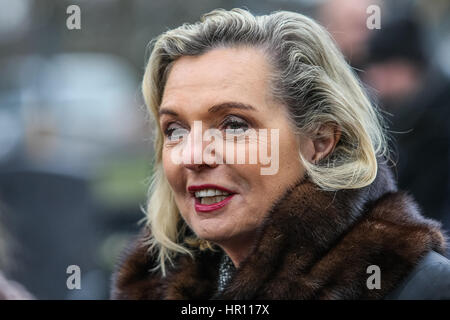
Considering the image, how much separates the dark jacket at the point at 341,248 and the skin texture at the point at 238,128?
0.35ft

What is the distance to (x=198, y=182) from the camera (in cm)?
284

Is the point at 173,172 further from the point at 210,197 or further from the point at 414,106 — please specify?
the point at 414,106

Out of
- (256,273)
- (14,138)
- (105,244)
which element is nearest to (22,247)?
(105,244)

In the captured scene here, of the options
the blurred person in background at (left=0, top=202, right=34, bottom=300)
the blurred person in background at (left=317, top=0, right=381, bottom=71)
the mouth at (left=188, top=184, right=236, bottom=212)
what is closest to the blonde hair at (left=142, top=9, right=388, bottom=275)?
the mouth at (left=188, top=184, right=236, bottom=212)

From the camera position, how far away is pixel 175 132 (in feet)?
9.81

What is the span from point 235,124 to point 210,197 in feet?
0.98

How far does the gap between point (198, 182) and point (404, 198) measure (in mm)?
766

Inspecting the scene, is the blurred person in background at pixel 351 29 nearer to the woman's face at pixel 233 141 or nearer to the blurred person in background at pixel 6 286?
the woman's face at pixel 233 141

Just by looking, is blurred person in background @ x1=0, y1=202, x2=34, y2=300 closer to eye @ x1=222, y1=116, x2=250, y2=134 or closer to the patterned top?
the patterned top

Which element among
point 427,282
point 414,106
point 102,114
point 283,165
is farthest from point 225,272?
point 102,114

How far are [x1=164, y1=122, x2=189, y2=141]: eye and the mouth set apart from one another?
213 mm

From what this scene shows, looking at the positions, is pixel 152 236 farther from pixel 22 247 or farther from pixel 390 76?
pixel 22 247

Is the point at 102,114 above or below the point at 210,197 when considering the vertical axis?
above

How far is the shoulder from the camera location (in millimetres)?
2439
